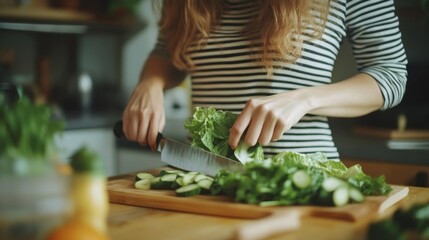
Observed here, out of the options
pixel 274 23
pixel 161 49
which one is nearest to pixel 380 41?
pixel 274 23

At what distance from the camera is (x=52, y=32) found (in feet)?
11.1

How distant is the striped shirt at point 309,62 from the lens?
1521 mm

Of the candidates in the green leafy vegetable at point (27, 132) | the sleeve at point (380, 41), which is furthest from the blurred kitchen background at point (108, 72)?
the green leafy vegetable at point (27, 132)

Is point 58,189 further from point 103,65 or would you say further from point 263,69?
point 103,65

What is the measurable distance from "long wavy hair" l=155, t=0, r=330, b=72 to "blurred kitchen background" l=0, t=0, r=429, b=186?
2.50 feet

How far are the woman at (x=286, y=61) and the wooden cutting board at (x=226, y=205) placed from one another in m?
A: 0.21

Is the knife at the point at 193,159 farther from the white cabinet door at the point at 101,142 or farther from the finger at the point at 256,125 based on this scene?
the white cabinet door at the point at 101,142

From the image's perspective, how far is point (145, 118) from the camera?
5.03ft

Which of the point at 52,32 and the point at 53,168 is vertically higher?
the point at 52,32

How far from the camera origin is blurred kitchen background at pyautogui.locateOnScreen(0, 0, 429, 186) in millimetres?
2400

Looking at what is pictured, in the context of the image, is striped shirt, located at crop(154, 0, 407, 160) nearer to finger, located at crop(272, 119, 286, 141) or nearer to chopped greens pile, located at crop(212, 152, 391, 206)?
finger, located at crop(272, 119, 286, 141)

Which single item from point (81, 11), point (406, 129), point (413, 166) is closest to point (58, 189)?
point (413, 166)

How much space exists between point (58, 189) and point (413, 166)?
5.00ft

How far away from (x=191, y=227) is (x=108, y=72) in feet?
8.57
